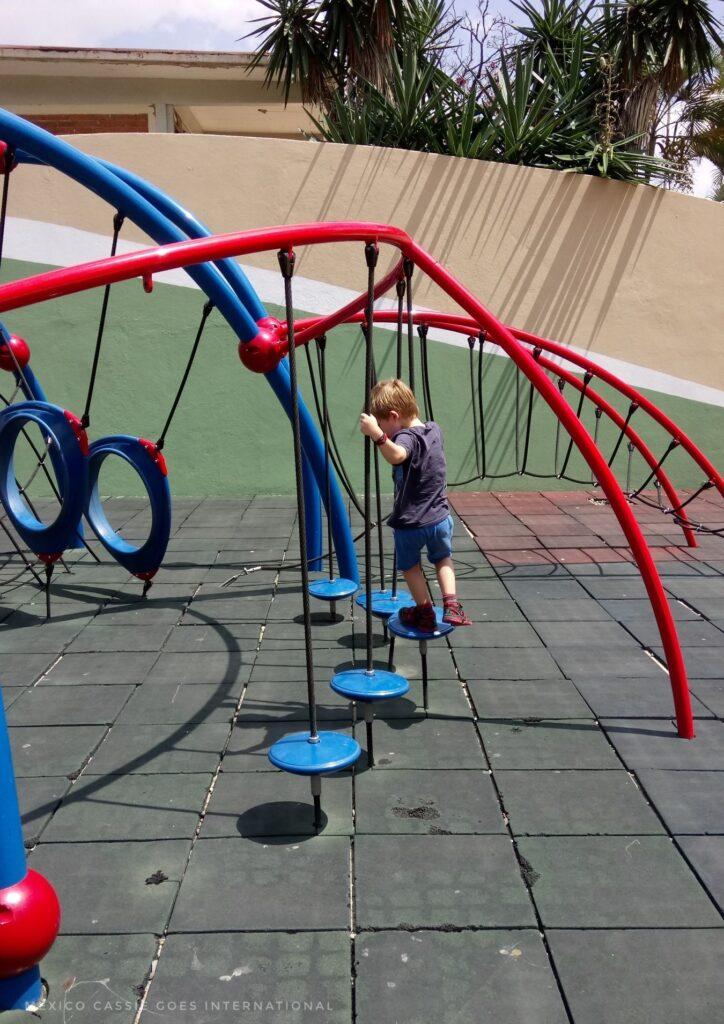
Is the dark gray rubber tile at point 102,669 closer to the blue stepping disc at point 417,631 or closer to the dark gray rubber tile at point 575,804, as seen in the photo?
the blue stepping disc at point 417,631

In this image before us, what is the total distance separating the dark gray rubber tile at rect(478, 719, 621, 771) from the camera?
331cm

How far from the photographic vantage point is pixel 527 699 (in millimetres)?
3902

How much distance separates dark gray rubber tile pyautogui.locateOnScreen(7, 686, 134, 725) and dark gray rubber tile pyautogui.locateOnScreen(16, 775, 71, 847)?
1.63 ft

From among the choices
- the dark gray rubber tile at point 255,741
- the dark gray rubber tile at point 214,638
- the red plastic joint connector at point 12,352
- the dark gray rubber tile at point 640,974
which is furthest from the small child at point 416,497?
the red plastic joint connector at point 12,352

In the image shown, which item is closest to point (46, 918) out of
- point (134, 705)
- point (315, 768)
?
point (315, 768)

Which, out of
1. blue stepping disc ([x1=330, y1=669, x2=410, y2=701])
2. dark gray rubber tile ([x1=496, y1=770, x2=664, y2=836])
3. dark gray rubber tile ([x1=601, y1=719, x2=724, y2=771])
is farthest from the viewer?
dark gray rubber tile ([x1=601, y1=719, x2=724, y2=771])

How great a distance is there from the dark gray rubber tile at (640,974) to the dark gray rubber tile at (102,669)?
98.6 inches

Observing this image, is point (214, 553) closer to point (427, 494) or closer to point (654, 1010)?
point (427, 494)

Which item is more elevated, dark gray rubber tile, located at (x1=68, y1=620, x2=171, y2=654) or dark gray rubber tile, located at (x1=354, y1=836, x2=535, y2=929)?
dark gray rubber tile, located at (x1=354, y1=836, x2=535, y2=929)

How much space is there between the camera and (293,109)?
1443cm

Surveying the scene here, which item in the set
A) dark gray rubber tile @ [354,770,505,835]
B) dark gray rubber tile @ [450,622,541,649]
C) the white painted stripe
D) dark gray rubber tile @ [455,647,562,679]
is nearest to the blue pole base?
dark gray rubber tile @ [354,770,505,835]

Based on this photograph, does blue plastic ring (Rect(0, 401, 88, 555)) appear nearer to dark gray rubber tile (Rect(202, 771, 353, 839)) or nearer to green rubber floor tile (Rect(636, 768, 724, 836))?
dark gray rubber tile (Rect(202, 771, 353, 839))

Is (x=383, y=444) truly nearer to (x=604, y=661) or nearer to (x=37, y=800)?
(x=604, y=661)

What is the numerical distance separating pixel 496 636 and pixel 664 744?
1.39 meters
